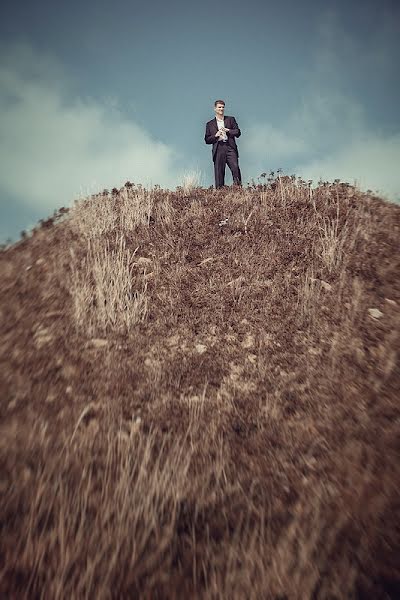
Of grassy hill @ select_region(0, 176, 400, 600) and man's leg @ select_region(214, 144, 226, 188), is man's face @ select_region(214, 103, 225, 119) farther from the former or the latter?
grassy hill @ select_region(0, 176, 400, 600)

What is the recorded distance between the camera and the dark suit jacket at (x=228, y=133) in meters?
7.58

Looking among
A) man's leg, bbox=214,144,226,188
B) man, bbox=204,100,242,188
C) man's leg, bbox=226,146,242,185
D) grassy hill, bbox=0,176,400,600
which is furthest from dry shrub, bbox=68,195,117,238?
man's leg, bbox=226,146,242,185

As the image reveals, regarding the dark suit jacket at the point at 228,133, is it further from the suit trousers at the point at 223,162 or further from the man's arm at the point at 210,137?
the suit trousers at the point at 223,162

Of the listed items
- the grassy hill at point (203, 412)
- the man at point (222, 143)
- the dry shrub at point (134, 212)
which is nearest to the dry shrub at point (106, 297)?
the grassy hill at point (203, 412)

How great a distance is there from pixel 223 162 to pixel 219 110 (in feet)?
3.98

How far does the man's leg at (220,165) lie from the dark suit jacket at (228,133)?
0.52 ft

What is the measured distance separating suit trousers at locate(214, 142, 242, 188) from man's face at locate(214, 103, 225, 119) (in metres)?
0.68

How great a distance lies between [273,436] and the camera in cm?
217

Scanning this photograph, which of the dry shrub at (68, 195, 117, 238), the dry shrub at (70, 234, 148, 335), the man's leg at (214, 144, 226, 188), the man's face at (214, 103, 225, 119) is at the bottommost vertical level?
the dry shrub at (70, 234, 148, 335)

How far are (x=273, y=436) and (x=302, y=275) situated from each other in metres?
2.28

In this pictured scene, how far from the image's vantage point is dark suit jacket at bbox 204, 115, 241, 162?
24.9ft

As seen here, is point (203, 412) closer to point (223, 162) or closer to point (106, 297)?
point (106, 297)

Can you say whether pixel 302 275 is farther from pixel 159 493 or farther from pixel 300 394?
pixel 159 493

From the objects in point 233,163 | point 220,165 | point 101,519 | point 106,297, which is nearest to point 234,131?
point 233,163
